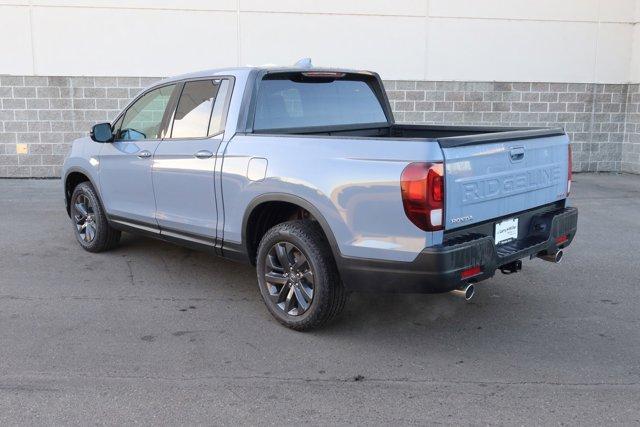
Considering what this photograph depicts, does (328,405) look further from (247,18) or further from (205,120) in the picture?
(247,18)

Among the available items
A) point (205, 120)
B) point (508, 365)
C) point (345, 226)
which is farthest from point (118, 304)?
point (508, 365)

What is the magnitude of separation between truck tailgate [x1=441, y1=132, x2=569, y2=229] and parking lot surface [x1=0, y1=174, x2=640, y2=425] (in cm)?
93

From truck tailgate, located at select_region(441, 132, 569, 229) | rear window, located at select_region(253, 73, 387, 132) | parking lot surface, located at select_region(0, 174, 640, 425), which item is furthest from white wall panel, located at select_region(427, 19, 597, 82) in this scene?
truck tailgate, located at select_region(441, 132, 569, 229)

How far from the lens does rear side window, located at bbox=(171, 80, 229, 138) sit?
485cm

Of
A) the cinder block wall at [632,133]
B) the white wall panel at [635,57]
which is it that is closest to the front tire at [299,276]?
the cinder block wall at [632,133]

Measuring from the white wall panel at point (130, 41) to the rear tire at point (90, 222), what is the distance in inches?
197

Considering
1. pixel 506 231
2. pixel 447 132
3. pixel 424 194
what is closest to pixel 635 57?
pixel 447 132

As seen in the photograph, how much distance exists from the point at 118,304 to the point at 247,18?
7.48 m

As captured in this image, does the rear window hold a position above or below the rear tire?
above

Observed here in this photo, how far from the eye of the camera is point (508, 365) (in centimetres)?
385

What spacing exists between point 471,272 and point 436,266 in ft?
1.01

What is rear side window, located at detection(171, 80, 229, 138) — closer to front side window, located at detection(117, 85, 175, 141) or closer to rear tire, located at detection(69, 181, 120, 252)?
front side window, located at detection(117, 85, 175, 141)

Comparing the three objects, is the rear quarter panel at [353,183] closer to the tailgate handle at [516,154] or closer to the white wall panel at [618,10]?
the tailgate handle at [516,154]

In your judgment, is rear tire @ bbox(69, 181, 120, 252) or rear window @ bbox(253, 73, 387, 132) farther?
rear tire @ bbox(69, 181, 120, 252)
